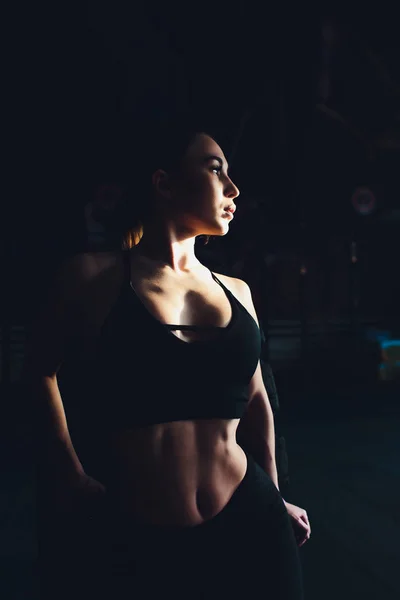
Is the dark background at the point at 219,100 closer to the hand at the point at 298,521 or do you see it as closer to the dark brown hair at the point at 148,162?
the dark brown hair at the point at 148,162

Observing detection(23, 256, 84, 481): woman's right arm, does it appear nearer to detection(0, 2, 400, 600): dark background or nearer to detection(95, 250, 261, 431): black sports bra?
detection(95, 250, 261, 431): black sports bra

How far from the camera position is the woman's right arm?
743 millimetres

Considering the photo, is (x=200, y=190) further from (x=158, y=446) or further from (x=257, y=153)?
(x=257, y=153)

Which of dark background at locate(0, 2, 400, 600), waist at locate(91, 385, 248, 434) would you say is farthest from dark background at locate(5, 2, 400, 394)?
waist at locate(91, 385, 248, 434)

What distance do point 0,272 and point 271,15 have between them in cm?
609

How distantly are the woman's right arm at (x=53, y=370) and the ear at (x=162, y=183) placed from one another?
22 centimetres

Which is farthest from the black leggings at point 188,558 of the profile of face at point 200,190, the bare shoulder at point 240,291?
the profile of face at point 200,190

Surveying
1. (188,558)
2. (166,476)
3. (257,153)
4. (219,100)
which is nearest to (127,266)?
(166,476)

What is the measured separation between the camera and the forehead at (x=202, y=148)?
0.87 metres

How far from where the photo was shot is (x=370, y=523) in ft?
8.95

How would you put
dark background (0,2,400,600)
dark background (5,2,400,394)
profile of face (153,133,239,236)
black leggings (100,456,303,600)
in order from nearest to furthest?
black leggings (100,456,303,600)
profile of face (153,133,239,236)
dark background (0,2,400,600)
dark background (5,2,400,394)

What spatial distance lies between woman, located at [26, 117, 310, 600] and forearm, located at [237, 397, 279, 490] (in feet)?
0.27

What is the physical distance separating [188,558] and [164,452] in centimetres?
14

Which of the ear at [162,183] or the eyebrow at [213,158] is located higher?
the eyebrow at [213,158]
